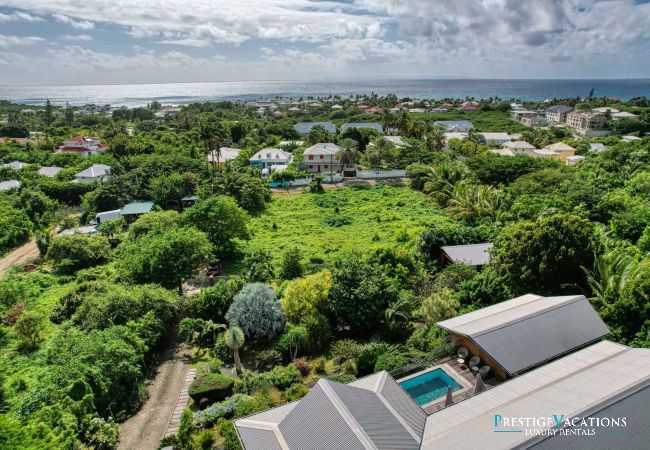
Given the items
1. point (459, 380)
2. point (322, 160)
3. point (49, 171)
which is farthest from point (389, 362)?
point (49, 171)

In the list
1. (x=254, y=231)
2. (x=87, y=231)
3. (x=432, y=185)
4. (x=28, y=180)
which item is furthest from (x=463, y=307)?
(x=28, y=180)

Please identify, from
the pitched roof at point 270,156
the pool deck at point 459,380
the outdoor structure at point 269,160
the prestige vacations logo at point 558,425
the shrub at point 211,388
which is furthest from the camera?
the pitched roof at point 270,156

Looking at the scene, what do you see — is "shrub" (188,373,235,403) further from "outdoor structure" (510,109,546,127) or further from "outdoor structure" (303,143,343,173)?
"outdoor structure" (510,109,546,127)

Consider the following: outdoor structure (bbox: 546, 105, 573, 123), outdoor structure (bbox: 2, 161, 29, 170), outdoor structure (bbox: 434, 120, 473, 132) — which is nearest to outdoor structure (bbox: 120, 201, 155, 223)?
outdoor structure (bbox: 2, 161, 29, 170)

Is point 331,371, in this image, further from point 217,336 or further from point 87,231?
point 87,231

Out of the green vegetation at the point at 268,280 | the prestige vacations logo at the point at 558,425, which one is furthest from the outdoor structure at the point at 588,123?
the prestige vacations logo at the point at 558,425

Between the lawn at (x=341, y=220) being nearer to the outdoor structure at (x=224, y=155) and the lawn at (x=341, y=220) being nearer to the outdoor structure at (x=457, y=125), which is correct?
the outdoor structure at (x=224, y=155)

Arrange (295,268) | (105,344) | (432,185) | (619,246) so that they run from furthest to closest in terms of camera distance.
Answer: (432,185)
(295,268)
(619,246)
(105,344)

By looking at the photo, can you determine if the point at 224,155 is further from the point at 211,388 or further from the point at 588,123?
the point at 588,123
